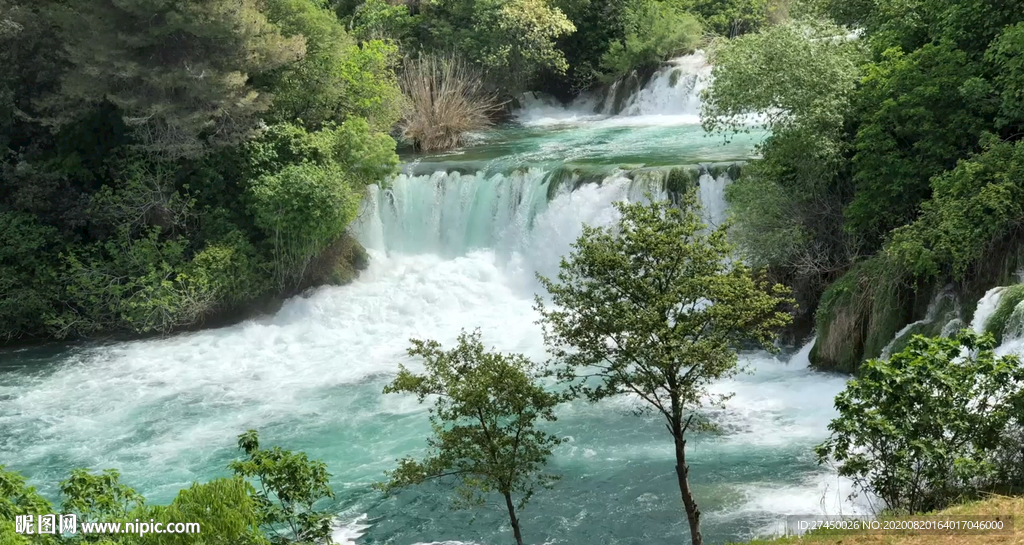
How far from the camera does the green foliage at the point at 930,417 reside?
9164mm

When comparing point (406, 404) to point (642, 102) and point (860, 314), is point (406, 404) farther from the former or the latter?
point (642, 102)

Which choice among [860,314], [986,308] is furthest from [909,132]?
[986,308]

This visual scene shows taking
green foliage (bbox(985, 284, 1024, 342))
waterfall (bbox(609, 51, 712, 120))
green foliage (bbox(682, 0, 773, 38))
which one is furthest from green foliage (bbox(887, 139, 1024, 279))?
green foliage (bbox(682, 0, 773, 38))

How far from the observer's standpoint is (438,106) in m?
27.6

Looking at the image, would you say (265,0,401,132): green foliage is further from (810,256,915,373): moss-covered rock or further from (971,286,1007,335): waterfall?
(971,286,1007,335): waterfall

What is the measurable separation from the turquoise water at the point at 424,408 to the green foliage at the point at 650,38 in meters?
5.30

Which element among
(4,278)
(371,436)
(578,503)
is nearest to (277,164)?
(4,278)

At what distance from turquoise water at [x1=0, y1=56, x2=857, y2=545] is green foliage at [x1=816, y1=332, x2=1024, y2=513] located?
209 cm

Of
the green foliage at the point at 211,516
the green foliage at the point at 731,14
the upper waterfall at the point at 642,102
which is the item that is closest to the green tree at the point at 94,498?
the green foliage at the point at 211,516

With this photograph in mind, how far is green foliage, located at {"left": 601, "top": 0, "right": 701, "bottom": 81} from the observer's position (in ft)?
105

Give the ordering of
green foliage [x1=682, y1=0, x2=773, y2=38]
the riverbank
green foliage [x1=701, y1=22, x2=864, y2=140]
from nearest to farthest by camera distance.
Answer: the riverbank
green foliage [x1=701, y1=22, x2=864, y2=140]
green foliage [x1=682, y1=0, x2=773, y2=38]

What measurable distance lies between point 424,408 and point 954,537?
9.76 metres

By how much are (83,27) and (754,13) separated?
21.6 meters

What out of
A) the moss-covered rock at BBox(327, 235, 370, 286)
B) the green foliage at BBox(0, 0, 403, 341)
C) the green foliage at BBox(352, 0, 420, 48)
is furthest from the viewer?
the green foliage at BBox(352, 0, 420, 48)
